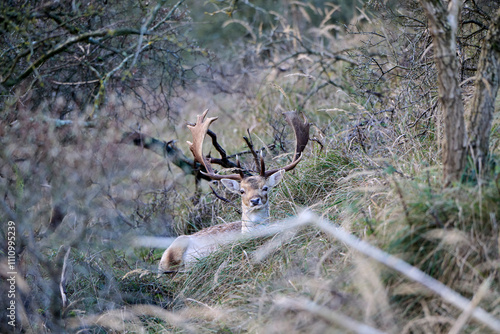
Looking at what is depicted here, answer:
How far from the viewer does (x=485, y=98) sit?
3.73 metres

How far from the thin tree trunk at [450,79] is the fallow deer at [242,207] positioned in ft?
7.43

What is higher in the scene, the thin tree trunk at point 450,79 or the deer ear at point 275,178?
the thin tree trunk at point 450,79

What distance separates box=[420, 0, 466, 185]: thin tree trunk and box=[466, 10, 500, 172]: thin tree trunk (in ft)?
0.33

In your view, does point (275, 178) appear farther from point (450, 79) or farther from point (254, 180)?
point (450, 79)

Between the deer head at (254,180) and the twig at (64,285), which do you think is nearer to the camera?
the twig at (64,285)

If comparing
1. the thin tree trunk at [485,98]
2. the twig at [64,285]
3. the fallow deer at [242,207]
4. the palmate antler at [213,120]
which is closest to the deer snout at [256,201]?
the fallow deer at [242,207]

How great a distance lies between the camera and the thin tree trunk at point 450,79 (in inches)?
146

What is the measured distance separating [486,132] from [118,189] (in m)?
4.07

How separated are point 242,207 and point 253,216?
21 centimetres

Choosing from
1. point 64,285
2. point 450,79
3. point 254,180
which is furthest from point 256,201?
point 450,79

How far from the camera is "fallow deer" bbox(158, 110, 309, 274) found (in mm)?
5664

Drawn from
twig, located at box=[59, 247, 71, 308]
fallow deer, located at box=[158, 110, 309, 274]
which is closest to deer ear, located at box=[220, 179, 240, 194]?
fallow deer, located at box=[158, 110, 309, 274]

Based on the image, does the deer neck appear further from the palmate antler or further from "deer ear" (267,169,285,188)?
the palmate antler

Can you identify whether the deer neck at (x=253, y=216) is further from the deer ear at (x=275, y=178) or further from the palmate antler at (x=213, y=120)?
the palmate antler at (x=213, y=120)
